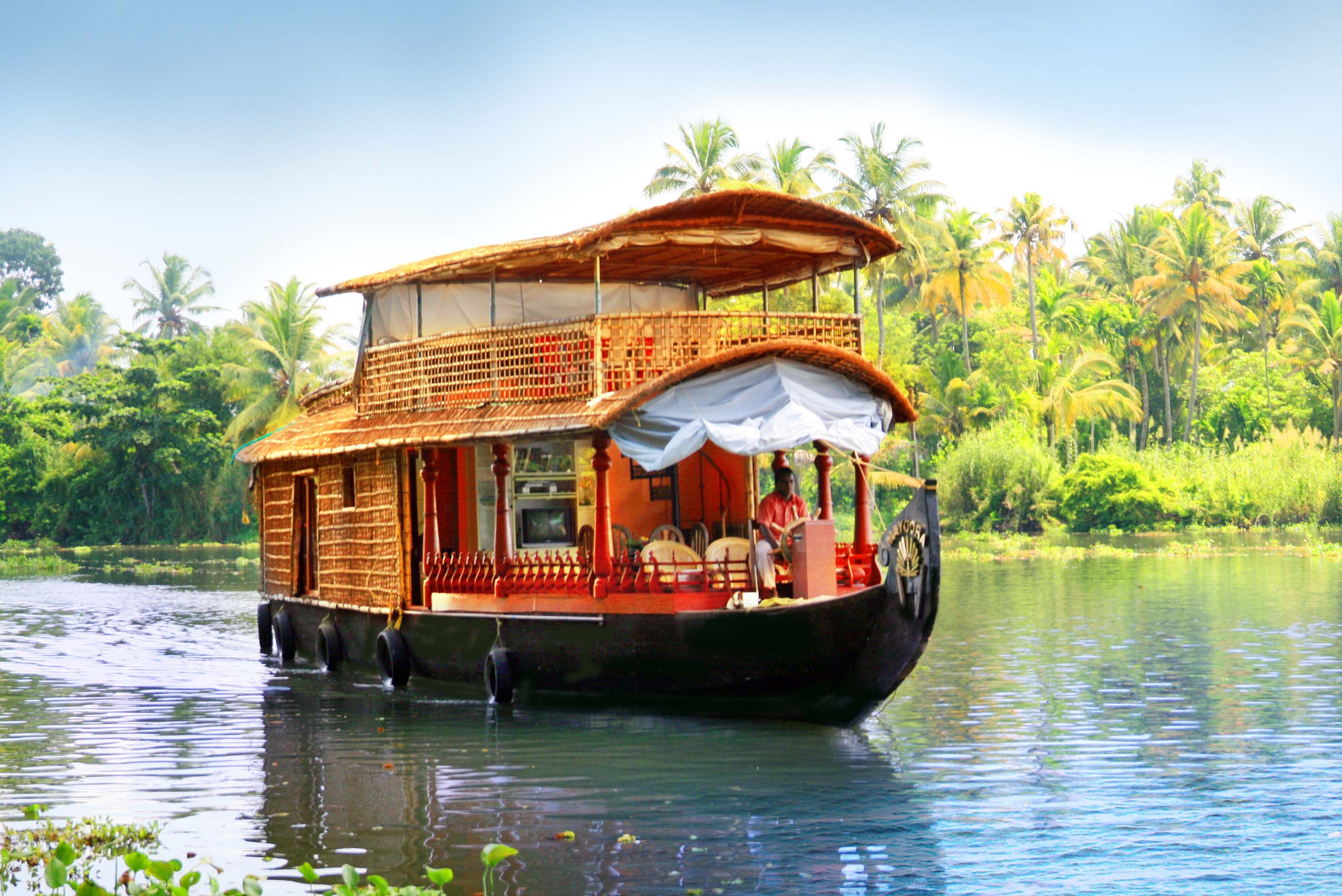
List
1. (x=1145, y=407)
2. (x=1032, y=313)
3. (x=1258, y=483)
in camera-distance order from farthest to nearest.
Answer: (x=1145, y=407), (x=1032, y=313), (x=1258, y=483)

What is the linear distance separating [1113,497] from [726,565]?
96.7 ft

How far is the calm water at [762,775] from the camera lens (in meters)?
7.18

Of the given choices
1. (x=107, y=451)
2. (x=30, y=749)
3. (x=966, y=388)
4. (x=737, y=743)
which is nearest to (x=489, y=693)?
(x=737, y=743)

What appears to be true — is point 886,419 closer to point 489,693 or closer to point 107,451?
point 489,693

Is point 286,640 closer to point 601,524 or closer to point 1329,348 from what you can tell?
point 601,524

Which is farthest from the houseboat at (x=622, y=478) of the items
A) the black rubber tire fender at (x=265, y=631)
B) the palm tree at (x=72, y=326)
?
the palm tree at (x=72, y=326)

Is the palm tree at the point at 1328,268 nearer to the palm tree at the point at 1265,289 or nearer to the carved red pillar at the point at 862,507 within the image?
the palm tree at the point at 1265,289

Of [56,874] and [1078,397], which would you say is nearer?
[56,874]

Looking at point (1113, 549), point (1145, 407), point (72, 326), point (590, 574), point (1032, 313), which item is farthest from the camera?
point (72, 326)

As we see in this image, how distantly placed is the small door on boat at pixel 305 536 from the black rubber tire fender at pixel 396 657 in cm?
286

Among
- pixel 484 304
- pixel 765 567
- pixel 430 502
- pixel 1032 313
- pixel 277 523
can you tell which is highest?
pixel 1032 313

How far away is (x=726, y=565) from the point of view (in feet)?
34.7

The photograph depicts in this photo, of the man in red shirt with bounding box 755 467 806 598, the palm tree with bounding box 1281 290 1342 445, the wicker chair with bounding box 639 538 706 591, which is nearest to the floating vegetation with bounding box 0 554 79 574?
the wicker chair with bounding box 639 538 706 591

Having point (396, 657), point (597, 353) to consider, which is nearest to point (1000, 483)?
point (396, 657)
